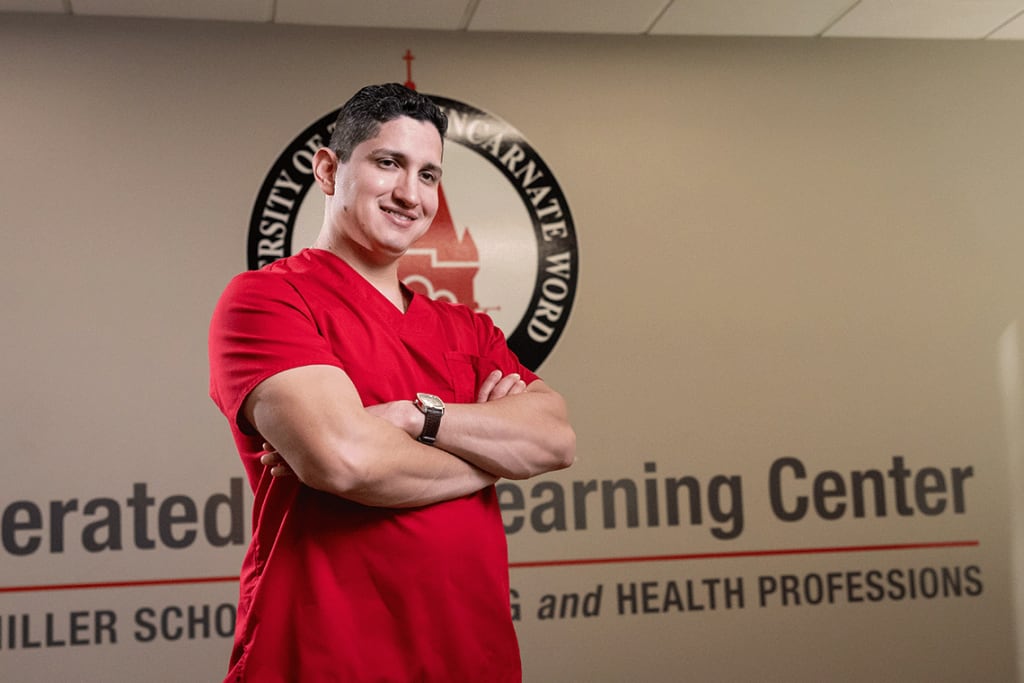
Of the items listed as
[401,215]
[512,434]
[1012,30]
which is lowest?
[512,434]

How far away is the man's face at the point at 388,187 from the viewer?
4.53 ft

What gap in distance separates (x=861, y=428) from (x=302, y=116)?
208 cm

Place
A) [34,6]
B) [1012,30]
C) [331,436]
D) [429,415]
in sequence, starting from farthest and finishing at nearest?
1. [1012,30]
2. [34,6]
3. [429,415]
4. [331,436]

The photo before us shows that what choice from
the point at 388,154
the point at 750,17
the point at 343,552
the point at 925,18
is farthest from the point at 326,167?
the point at 925,18

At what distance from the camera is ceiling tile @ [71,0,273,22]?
288cm

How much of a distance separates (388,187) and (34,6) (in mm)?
2112

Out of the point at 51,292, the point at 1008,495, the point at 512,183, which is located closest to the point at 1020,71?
the point at 1008,495

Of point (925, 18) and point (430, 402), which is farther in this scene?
point (925, 18)

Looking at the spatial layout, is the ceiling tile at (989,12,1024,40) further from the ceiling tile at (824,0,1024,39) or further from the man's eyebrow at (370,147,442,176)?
the man's eyebrow at (370,147,442,176)

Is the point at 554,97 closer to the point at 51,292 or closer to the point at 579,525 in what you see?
the point at 579,525

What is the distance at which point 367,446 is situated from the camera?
1229mm

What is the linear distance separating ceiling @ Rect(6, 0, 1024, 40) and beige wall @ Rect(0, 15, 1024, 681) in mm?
68

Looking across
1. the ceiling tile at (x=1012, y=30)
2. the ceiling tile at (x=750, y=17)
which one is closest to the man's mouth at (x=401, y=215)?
the ceiling tile at (x=750, y=17)

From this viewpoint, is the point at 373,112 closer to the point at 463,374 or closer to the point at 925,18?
the point at 463,374
